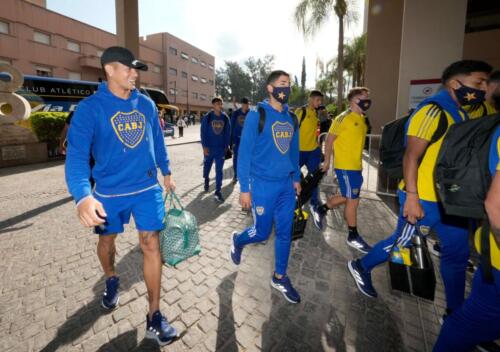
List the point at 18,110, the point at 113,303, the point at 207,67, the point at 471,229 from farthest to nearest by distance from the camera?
the point at 207,67, the point at 18,110, the point at 113,303, the point at 471,229

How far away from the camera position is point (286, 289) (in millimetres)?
2885

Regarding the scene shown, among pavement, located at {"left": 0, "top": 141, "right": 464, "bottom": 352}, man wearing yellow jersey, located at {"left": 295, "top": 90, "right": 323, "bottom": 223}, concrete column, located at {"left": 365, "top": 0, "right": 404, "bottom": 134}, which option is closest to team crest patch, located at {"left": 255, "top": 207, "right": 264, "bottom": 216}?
pavement, located at {"left": 0, "top": 141, "right": 464, "bottom": 352}

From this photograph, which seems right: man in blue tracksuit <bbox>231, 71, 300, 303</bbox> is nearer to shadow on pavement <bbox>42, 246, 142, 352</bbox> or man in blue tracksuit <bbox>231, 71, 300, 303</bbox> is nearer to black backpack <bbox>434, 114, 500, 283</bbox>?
black backpack <bbox>434, 114, 500, 283</bbox>

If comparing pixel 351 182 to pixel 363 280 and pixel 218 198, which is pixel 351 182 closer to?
pixel 363 280

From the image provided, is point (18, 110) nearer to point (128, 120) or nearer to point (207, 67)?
point (128, 120)

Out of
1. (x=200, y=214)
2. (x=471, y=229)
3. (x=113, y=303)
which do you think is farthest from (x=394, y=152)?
(x=200, y=214)

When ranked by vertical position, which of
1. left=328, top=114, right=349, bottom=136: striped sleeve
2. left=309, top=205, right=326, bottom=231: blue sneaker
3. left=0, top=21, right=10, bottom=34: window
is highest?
left=0, top=21, right=10, bottom=34: window

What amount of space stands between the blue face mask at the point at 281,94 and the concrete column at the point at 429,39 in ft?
15.1

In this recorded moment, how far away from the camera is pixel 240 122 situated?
26.8 feet

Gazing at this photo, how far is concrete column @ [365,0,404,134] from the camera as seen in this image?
47.4ft

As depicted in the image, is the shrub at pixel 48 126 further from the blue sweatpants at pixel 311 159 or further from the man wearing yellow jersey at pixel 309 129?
the blue sweatpants at pixel 311 159

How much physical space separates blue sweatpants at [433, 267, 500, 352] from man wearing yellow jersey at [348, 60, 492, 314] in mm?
782

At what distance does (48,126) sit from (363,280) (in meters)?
12.9

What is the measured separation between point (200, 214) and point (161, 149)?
2987mm
